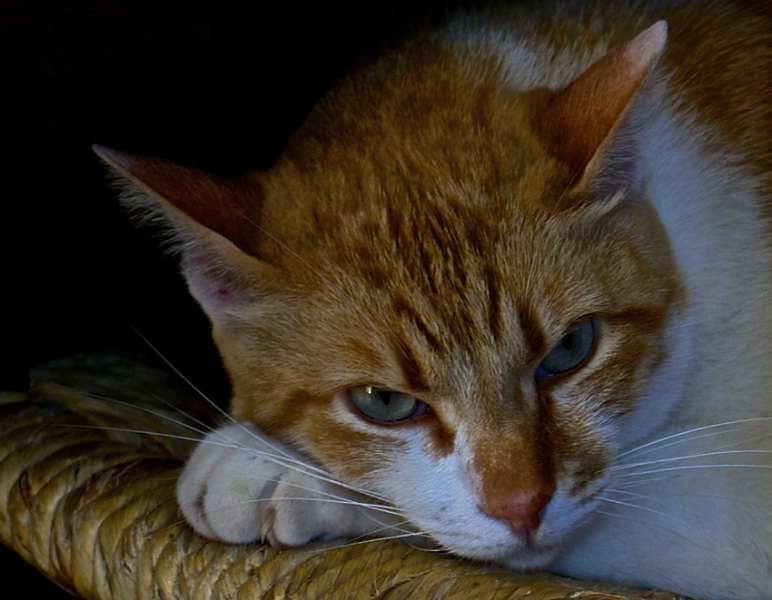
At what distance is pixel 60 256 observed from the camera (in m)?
2.38

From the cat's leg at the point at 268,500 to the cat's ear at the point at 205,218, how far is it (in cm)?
24

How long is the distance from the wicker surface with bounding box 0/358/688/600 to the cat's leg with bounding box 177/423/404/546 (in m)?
0.03

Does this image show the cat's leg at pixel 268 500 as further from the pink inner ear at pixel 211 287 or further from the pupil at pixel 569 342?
the pupil at pixel 569 342

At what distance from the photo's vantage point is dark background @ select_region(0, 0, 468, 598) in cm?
172

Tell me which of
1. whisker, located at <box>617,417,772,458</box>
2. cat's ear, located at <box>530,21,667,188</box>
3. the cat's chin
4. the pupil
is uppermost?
cat's ear, located at <box>530,21,667,188</box>

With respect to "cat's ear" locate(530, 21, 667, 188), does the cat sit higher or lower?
lower

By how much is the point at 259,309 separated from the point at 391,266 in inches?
9.5

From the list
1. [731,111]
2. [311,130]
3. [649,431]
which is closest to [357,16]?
[311,130]

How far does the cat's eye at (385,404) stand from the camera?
1.24m

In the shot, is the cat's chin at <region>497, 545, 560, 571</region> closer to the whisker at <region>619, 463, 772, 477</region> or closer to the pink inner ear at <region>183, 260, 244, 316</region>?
the whisker at <region>619, 463, 772, 477</region>

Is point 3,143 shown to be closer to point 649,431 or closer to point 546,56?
point 546,56

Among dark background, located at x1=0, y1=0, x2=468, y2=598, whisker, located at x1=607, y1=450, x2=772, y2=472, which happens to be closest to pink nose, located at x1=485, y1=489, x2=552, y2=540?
whisker, located at x1=607, y1=450, x2=772, y2=472

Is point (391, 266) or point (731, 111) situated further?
point (731, 111)

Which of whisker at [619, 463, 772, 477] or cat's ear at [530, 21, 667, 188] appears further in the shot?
whisker at [619, 463, 772, 477]
